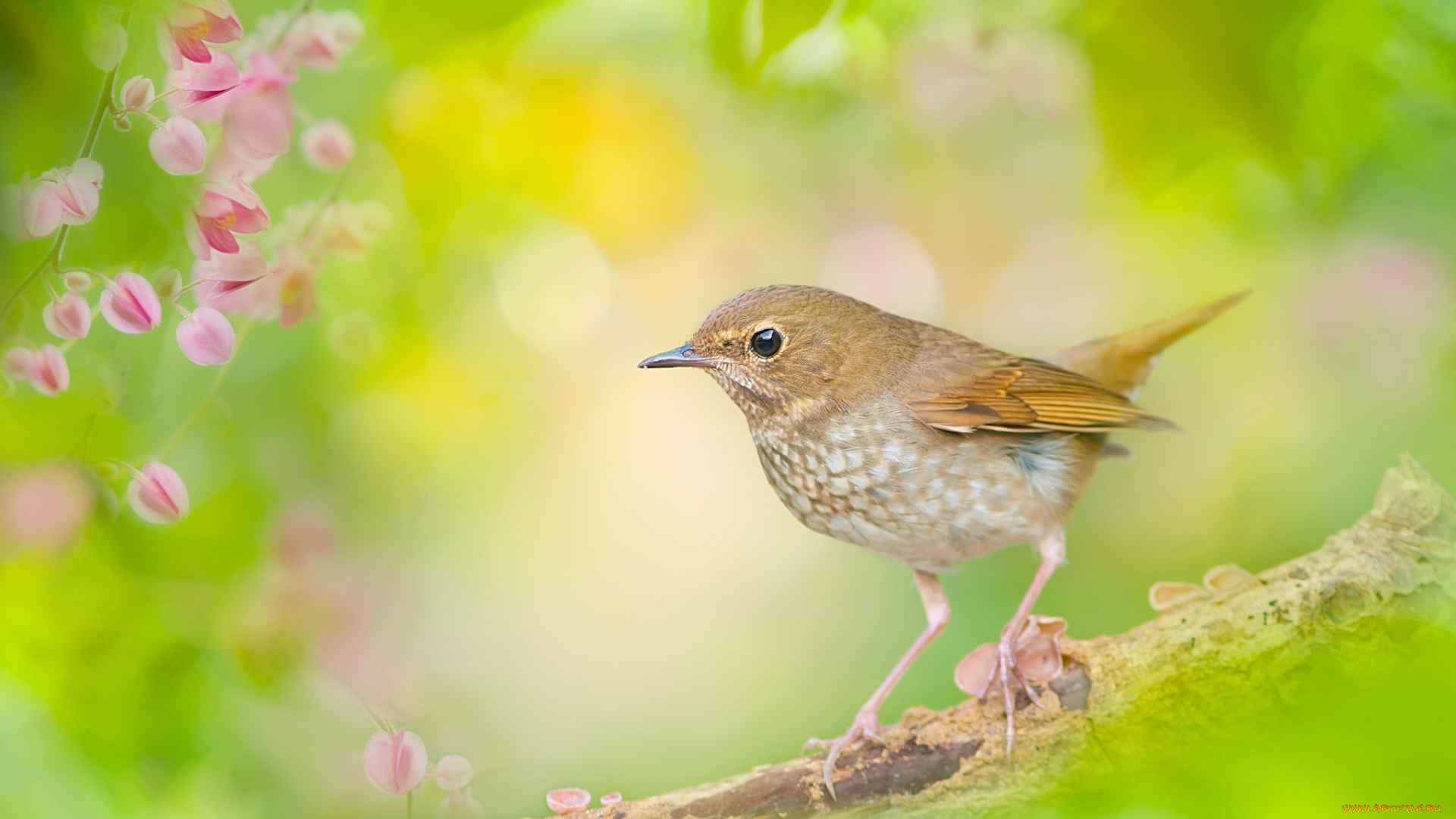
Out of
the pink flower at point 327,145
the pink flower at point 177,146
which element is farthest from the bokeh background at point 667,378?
the pink flower at point 177,146

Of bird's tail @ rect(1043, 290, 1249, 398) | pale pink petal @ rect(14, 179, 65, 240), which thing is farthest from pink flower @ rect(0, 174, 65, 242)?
bird's tail @ rect(1043, 290, 1249, 398)

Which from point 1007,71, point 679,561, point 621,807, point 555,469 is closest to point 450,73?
point 1007,71

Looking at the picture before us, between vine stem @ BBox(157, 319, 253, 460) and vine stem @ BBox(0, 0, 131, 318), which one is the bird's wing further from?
vine stem @ BBox(0, 0, 131, 318)

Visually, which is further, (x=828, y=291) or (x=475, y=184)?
(x=475, y=184)

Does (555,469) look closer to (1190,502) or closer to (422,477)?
(422,477)

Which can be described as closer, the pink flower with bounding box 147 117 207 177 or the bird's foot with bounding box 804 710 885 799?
the pink flower with bounding box 147 117 207 177

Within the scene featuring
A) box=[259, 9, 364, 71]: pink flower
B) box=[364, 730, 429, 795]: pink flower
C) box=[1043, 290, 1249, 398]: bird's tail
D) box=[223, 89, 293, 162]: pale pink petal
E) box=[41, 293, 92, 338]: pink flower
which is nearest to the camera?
box=[41, 293, 92, 338]: pink flower

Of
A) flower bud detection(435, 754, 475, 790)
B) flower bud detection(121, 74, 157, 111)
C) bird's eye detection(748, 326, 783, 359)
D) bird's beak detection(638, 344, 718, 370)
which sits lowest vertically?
flower bud detection(435, 754, 475, 790)

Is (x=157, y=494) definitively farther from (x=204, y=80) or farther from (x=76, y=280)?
(x=204, y=80)
